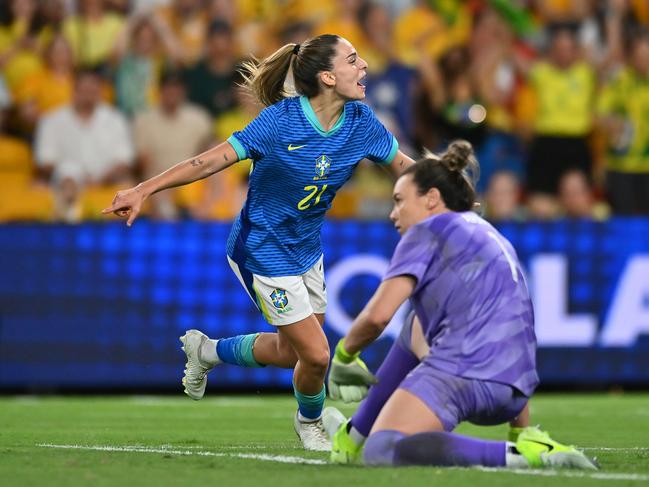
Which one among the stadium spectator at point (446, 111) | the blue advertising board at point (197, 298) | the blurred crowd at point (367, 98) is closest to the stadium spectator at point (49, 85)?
the blurred crowd at point (367, 98)

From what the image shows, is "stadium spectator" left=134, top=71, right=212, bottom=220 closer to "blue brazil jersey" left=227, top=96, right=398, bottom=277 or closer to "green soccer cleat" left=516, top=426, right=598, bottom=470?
"blue brazil jersey" left=227, top=96, right=398, bottom=277

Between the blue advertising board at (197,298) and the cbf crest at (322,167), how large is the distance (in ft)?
15.8

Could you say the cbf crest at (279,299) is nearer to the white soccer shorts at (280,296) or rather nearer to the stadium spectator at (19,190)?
the white soccer shorts at (280,296)

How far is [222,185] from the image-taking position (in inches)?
480

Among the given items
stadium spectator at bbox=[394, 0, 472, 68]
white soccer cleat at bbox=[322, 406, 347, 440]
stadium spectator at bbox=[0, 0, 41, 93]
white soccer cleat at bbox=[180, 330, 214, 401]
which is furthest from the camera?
stadium spectator at bbox=[394, 0, 472, 68]

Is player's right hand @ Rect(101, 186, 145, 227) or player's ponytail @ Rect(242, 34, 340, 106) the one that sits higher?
player's ponytail @ Rect(242, 34, 340, 106)

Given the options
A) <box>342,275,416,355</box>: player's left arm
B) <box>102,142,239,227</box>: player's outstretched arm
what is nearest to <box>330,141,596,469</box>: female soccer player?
<box>342,275,416,355</box>: player's left arm

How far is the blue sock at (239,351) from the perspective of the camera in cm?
707

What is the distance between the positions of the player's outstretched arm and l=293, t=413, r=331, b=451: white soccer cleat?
153cm

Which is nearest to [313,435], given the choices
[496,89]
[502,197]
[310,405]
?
[310,405]

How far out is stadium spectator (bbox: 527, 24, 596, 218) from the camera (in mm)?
12992

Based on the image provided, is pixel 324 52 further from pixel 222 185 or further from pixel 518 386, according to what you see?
pixel 222 185

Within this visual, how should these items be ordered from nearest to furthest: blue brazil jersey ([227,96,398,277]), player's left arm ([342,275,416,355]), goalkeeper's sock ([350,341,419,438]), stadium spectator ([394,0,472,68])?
player's left arm ([342,275,416,355]) < goalkeeper's sock ([350,341,419,438]) < blue brazil jersey ([227,96,398,277]) < stadium spectator ([394,0,472,68])

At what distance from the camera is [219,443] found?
6840mm
